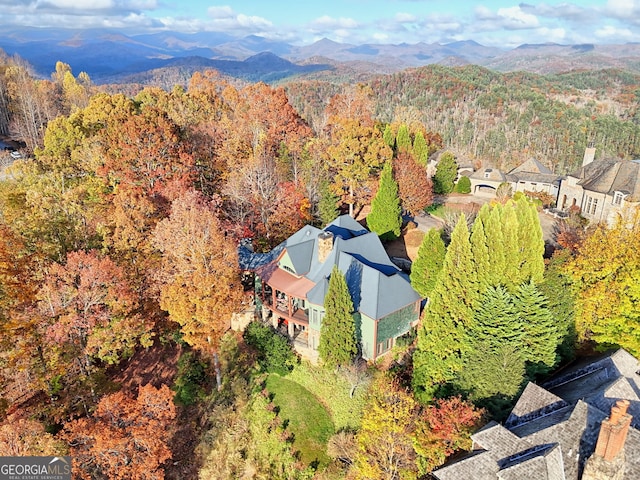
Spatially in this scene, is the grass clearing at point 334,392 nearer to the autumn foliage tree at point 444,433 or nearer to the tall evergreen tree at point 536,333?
the autumn foliage tree at point 444,433

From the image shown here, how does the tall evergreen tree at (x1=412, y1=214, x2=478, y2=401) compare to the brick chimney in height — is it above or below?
below

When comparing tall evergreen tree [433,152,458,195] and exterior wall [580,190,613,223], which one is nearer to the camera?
exterior wall [580,190,613,223]

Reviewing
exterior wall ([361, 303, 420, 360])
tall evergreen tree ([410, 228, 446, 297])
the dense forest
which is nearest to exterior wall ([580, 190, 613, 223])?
the dense forest

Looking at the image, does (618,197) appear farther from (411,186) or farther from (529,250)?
(529,250)

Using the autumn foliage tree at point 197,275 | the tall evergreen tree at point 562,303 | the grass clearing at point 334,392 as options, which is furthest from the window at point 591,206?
the autumn foliage tree at point 197,275

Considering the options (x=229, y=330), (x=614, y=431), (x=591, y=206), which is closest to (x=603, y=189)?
(x=591, y=206)

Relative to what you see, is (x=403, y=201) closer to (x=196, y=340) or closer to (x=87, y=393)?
(x=196, y=340)

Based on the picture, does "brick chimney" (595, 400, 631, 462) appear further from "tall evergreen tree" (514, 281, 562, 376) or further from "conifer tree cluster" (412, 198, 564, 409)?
"tall evergreen tree" (514, 281, 562, 376)
